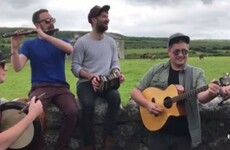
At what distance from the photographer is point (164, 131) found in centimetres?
525

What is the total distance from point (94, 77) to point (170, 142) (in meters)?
1.28

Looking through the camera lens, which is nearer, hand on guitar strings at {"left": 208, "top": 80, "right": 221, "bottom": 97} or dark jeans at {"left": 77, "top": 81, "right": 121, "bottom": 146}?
hand on guitar strings at {"left": 208, "top": 80, "right": 221, "bottom": 97}

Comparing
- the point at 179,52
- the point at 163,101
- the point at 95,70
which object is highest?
the point at 179,52

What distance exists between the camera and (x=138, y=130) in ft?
20.9

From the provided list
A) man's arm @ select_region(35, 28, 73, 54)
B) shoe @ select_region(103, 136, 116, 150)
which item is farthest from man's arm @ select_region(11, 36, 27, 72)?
shoe @ select_region(103, 136, 116, 150)

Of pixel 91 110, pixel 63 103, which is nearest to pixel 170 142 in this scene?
pixel 91 110

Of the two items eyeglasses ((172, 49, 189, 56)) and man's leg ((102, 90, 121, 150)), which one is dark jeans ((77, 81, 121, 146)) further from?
eyeglasses ((172, 49, 189, 56))

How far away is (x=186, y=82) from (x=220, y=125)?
4.73 feet

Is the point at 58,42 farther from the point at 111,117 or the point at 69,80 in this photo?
the point at 69,80

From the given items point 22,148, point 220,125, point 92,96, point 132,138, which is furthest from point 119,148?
point 22,148

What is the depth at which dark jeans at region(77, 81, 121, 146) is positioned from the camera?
19.3ft

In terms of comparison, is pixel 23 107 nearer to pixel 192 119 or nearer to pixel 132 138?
pixel 192 119

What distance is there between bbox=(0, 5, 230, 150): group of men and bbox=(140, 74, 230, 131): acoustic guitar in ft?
0.17

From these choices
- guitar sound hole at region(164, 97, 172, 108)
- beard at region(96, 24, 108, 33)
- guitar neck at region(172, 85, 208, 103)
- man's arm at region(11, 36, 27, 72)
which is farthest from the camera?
beard at region(96, 24, 108, 33)
